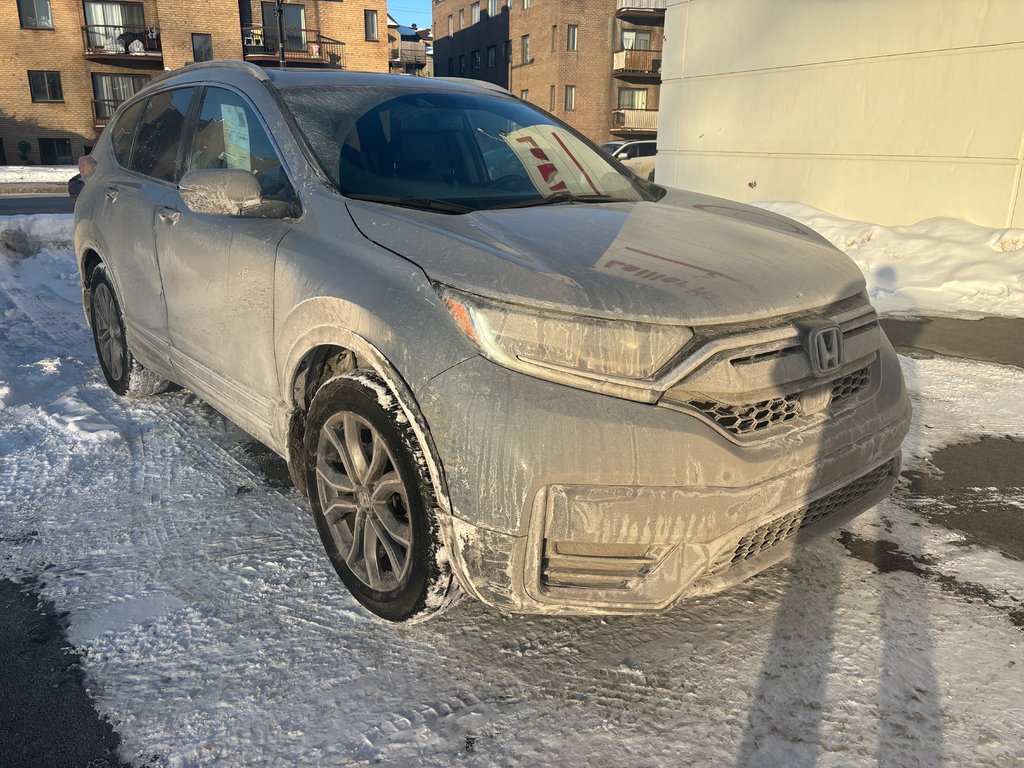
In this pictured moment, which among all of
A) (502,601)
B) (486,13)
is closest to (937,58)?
(502,601)

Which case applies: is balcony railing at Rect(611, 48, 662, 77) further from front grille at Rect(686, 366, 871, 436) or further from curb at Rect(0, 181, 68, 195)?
front grille at Rect(686, 366, 871, 436)

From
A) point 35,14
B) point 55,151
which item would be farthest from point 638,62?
point 55,151

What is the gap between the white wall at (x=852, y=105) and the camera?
9227mm

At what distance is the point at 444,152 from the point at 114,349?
261cm

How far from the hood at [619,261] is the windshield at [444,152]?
238mm

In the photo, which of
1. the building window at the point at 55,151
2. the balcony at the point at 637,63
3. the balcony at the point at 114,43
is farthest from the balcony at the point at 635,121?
the building window at the point at 55,151

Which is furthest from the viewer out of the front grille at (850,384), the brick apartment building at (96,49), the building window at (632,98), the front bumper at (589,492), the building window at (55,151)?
the building window at (632,98)

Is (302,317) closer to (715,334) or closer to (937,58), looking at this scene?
(715,334)

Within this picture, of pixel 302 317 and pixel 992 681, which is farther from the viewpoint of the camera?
pixel 302 317

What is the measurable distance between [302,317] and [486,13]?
51443mm

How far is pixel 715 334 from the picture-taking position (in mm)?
2213

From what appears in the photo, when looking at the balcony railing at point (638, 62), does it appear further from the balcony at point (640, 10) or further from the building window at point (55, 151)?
the building window at point (55, 151)

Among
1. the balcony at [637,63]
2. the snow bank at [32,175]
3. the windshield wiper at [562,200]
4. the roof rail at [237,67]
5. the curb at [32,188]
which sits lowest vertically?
the curb at [32,188]

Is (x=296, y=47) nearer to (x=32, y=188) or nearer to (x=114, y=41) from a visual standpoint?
(x=114, y=41)
